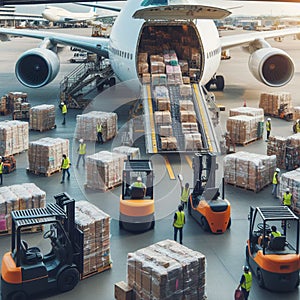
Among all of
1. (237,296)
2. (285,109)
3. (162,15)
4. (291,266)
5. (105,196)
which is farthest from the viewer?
(285,109)

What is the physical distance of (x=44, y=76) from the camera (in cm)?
3859

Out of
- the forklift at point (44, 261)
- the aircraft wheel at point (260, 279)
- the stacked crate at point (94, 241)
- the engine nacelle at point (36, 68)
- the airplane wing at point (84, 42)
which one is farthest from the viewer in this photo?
the airplane wing at point (84, 42)

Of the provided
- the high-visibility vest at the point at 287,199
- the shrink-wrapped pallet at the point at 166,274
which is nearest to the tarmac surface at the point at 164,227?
the shrink-wrapped pallet at the point at 166,274

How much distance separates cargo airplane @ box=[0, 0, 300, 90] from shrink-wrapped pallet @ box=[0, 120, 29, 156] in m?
7.47

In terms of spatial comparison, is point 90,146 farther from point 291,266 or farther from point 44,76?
point 291,266

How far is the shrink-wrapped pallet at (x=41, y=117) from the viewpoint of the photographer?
31.5 m

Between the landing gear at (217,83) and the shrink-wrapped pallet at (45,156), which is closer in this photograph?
the shrink-wrapped pallet at (45,156)

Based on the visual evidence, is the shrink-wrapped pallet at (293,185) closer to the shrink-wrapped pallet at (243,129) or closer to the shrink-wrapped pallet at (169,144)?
the shrink-wrapped pallet at (169,144)

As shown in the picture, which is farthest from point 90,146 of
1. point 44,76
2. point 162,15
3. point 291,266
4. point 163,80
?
point 291,266

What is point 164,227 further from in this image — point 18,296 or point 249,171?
point 18,296

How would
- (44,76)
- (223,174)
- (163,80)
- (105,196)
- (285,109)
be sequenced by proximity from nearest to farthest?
(105,196), (223,174), (163,80), (285,109), (44,76)

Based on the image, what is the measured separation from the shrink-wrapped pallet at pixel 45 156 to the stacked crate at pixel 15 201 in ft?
18.0

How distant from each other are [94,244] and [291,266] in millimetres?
5152

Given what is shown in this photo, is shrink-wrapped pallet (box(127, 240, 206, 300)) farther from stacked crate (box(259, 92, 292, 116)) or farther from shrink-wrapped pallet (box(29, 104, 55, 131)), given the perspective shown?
stacked crate (box(259, 92, 292, 116))
